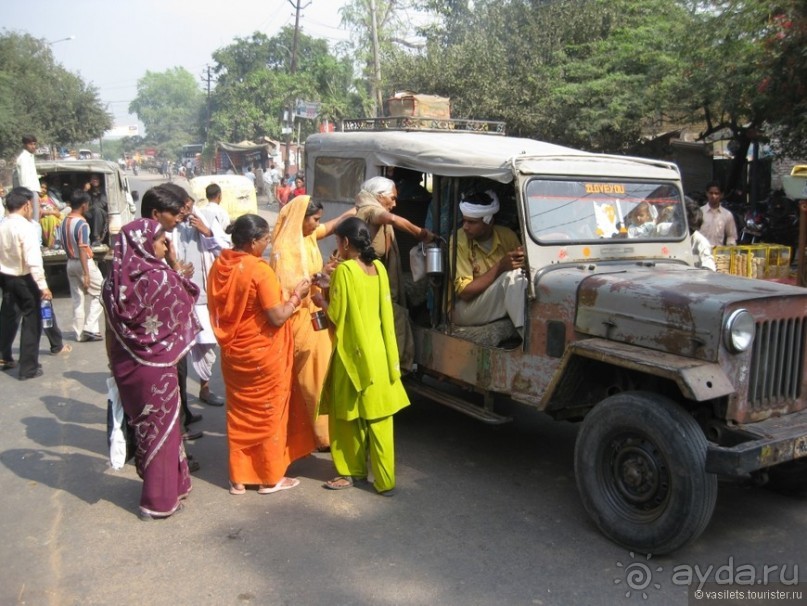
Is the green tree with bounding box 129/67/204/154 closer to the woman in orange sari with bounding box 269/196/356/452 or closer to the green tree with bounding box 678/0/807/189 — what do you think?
the green tree with bounding box 678/0/807/189

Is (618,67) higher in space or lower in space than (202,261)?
higher

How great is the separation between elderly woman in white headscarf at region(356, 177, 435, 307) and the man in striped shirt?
14.2 ft

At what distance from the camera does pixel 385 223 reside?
516 centimetres

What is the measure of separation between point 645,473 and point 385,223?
246 cm

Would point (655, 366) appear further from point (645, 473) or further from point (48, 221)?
point (48, 221)

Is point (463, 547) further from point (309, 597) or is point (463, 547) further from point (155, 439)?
point (155, 439)

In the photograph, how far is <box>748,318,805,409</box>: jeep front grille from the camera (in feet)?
11.8

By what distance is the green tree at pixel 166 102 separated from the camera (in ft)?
346

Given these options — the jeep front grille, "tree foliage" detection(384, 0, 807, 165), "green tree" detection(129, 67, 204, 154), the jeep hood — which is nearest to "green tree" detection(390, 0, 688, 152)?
"tree foliage" detection(384, 0, 807, 165)

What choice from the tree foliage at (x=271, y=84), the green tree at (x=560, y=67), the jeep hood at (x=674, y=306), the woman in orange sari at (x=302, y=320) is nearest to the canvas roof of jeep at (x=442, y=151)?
the woman in orange sari at (x=302, y=320)

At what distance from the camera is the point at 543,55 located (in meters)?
17.3

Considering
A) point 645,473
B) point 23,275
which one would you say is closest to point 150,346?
point 645,473

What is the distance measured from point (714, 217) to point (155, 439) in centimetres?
703

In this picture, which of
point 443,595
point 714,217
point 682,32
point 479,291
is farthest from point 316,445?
point 682,32
